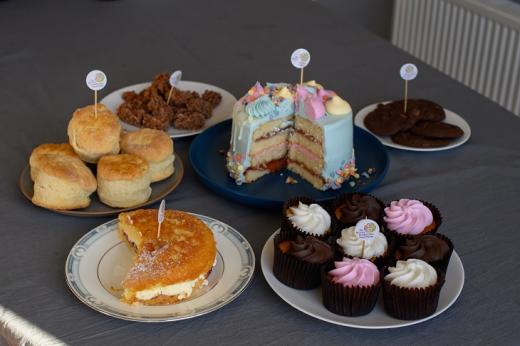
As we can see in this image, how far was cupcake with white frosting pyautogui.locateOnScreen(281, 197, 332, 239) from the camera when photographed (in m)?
1.66

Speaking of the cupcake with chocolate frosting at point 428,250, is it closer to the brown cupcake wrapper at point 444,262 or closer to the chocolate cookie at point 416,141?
the brown cupcake wrapper at point 444,262

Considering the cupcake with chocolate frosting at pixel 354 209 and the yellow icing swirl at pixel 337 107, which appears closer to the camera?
the cupcake with chocolate frosting at pixel 354 209

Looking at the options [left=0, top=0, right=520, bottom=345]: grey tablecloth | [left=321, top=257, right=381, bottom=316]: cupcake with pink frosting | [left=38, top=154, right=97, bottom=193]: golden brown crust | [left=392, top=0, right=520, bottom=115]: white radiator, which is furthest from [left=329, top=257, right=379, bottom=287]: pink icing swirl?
[left=392, top=0, right=520, bottom=115]: white radiator

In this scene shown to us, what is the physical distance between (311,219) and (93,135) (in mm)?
667

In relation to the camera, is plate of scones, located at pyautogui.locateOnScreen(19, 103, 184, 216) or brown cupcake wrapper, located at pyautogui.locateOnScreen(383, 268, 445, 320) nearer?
brown cupcake wrapper, located at pyautogui.locateOnScreen(383, 268, 445, 320)

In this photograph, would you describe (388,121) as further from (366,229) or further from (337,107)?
(366,229)

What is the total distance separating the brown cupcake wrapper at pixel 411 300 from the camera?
1.47 meters

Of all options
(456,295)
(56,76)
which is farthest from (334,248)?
(56,76)

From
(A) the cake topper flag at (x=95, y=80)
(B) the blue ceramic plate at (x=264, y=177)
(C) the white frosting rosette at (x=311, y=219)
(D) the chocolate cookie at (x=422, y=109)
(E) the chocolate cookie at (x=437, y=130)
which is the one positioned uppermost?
(A) the cake topper flag at (x=95, y=80)

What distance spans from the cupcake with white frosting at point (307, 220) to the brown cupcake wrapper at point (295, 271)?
0.21 feet

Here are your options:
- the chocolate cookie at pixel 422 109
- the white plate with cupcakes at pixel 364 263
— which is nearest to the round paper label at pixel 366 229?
the white plate with cupcakes at pixel 364 263

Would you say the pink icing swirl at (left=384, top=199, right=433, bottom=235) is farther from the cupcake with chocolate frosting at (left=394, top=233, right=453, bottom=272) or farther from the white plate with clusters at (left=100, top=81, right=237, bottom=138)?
the white plate with clusters at (left=100, top=81, right=237, bottom=138)

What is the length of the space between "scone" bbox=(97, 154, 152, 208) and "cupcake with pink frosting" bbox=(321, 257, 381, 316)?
1.97 ft

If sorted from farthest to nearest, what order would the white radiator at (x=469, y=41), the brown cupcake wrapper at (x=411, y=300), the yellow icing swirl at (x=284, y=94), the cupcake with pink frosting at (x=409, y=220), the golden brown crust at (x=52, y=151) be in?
1. the white radiator at (x=469, y=41)
2. the yellow icing swirl at (x=284, y=94)
3. the golden brown crust at (x=52, y=151)
4. the cupcake with pink frosting at (x=409, y=220)
5. the brown cupcake wrapper at (x=411, y=300)
